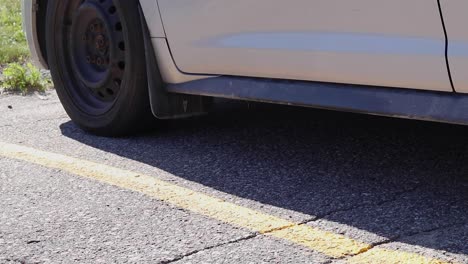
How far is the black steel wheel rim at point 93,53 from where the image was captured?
4012mm

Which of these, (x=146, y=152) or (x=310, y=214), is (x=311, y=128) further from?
(x=310, y=214)

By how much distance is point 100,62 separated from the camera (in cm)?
419

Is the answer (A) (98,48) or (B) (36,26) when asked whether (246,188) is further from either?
(B) (36,26)

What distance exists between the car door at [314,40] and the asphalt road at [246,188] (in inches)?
15.0

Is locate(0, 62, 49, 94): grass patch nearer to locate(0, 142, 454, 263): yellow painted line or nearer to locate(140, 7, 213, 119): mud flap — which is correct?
locate(0, 142, 454, 263): yellow painted line

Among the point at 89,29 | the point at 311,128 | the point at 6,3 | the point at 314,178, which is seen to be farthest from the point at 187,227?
the point at 6,3

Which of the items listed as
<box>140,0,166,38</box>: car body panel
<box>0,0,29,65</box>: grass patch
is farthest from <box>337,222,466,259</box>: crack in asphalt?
<box>0,0,29,65</box>: grass patch

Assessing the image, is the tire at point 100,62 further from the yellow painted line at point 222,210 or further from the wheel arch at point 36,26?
the yellow painted line at point 222,210

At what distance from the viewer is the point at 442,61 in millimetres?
2721

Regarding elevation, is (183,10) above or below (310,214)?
above

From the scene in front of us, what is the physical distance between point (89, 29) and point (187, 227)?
1688mm

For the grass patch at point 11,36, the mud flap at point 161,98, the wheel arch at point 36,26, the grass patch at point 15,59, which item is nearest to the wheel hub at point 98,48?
the mud flap at point 161,98

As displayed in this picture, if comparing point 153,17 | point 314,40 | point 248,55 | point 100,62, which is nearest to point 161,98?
point 153,17

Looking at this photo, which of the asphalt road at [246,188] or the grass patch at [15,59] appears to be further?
the grass patch at [15,59]
